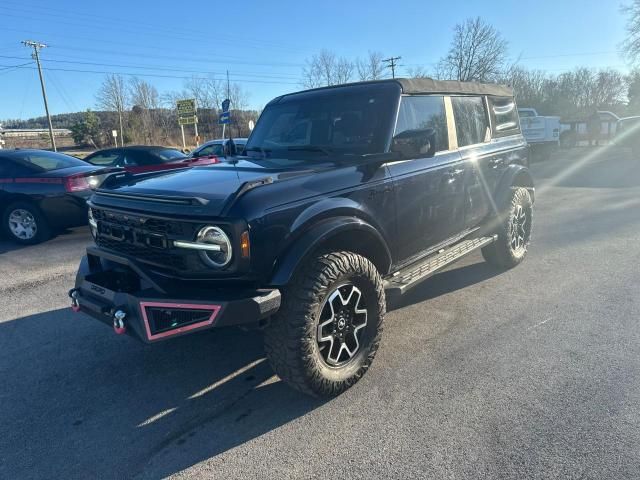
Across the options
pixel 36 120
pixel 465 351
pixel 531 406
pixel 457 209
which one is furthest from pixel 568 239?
pixel 36 120

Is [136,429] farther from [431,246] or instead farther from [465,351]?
[431,246]

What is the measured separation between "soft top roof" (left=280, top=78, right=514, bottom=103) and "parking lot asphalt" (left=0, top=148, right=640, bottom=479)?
2053 mm

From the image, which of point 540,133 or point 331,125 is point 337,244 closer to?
point 331,125

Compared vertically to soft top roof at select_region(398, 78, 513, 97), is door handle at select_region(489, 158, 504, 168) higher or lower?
lower

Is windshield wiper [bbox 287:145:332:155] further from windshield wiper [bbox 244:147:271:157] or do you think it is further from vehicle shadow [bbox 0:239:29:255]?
vehicle shadow [bbox 0:239:29:255]

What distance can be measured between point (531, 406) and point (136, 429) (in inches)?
96.1

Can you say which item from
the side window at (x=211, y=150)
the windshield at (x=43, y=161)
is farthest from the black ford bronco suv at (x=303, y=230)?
the side window at (x=211, y=150)

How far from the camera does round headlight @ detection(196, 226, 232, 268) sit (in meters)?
2.47

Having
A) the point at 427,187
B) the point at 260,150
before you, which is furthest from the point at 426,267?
the point at 260,150

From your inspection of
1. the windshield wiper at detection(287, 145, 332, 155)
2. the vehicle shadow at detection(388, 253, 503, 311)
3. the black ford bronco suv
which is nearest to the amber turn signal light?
the black ford bronco suv

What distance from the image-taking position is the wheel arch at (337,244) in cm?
262

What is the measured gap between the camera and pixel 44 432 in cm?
274

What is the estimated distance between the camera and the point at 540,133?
1898 cm

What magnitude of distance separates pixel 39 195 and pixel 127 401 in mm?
5667
